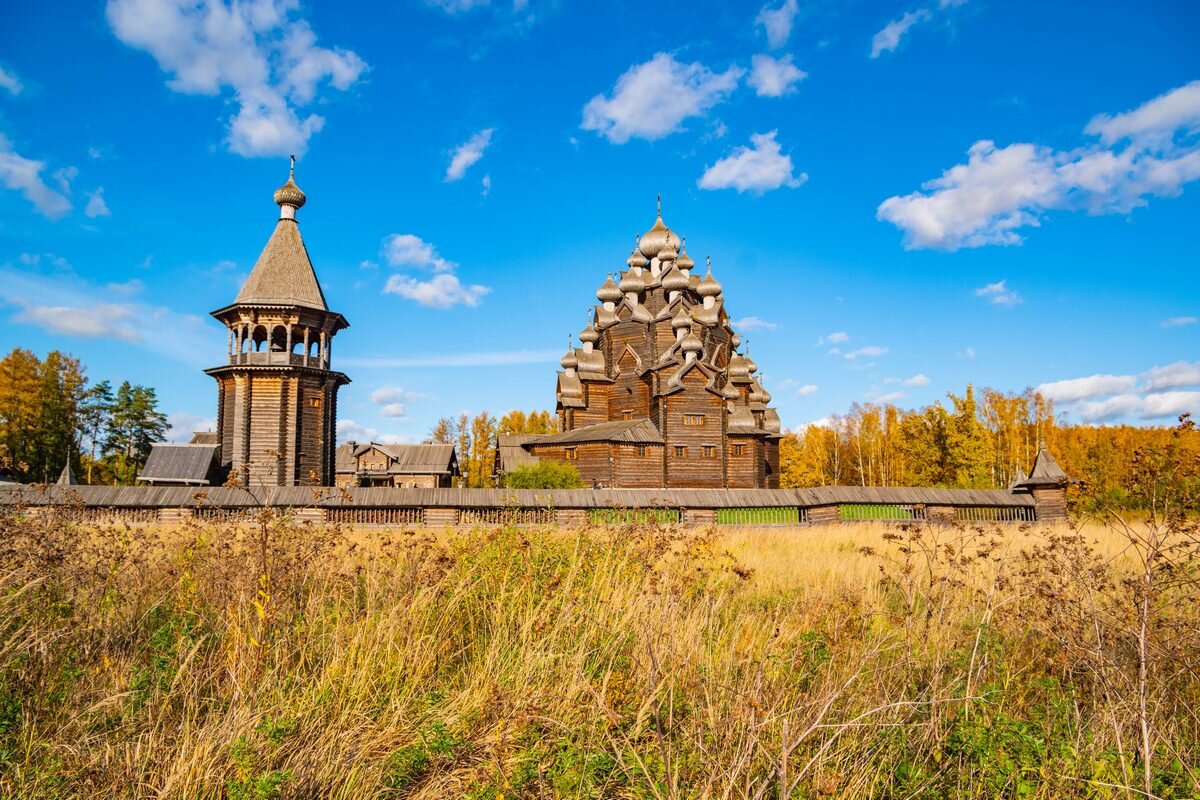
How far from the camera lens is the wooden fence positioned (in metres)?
18.2

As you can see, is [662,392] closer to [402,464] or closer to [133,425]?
[402,464]

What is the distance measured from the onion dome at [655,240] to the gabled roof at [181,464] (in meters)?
24.8

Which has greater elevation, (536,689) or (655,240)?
(655,240)

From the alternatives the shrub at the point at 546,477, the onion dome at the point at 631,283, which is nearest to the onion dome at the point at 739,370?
the onion dome at the point at 631,283

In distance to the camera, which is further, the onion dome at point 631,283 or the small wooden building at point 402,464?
the small wooden building at point 402,464

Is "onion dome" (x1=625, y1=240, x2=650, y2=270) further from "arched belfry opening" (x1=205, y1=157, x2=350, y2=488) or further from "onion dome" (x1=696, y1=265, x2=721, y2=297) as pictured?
"arched belfry opening" (x1=205, y1=157, x2=350, y2=488)

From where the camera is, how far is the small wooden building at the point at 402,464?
43.9m

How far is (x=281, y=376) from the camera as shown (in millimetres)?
24875

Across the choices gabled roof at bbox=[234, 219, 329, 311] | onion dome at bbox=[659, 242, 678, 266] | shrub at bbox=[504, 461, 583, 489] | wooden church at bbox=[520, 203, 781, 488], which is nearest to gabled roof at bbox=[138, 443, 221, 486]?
gabled roof at bbox=[234, 219, 329, 311]

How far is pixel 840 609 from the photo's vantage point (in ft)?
17.5

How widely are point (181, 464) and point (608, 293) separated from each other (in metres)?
22.5

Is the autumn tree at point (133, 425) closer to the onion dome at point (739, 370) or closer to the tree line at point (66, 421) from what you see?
the tree line at point (66, 421)

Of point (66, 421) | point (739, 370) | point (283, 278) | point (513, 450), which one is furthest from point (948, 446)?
point (66, 421)

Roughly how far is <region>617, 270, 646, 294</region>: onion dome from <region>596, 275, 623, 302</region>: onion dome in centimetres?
34
